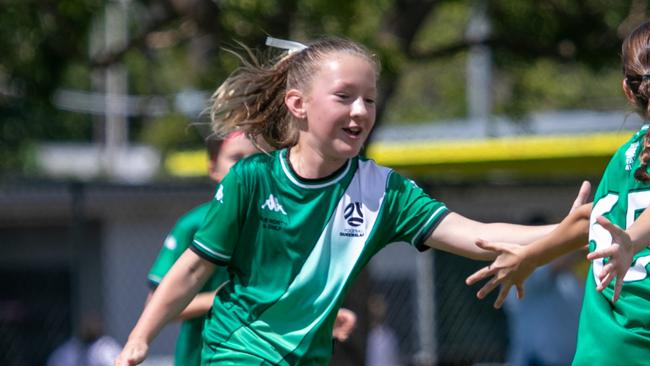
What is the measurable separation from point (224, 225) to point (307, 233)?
0.27 meters

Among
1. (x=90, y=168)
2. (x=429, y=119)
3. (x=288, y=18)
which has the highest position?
(x=288, y=18)

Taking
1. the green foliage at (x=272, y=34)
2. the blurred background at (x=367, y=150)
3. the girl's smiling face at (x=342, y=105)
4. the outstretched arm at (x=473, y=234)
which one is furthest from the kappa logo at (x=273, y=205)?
the green foliage at (x=272, y=34)

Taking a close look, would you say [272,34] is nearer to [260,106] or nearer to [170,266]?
[170,266]

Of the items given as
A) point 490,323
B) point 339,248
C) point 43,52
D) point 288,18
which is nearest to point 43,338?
point 490,323

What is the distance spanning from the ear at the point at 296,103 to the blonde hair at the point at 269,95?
0.08ft

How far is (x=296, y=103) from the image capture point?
398 centimetres

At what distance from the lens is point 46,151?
37.2 m

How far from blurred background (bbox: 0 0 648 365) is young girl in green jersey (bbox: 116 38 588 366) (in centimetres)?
83

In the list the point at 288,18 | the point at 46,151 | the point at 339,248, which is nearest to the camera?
the point at 339,248

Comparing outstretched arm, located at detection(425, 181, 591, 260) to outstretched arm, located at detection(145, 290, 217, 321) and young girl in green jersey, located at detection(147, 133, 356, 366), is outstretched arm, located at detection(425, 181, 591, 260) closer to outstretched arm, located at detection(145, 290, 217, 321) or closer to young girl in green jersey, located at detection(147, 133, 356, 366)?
young girl in green jersey, located at detection(147, 133, 356, 366)

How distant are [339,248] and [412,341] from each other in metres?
8.64

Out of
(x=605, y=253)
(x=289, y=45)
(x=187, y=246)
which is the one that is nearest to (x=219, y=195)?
(x=289, y=45)

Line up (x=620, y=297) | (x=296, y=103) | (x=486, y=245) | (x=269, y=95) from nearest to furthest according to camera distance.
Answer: (x=620, y=297) → (x=486, y=245) → (x=296, y=103) → (x=269, y=95)

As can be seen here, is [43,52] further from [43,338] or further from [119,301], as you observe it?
[43,338]
